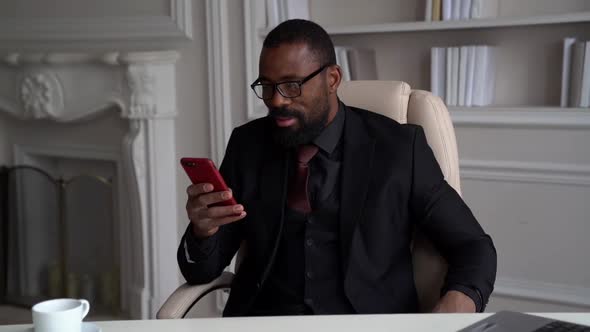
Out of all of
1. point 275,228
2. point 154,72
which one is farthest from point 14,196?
point 275,228

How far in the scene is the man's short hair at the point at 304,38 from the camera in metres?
1.57

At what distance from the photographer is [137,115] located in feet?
9.42

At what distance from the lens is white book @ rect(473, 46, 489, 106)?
8.09ft

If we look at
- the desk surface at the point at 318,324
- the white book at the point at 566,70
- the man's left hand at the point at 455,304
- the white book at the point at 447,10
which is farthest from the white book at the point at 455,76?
the desk surface at the point at 318,324

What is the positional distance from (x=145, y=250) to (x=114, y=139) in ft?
1.65

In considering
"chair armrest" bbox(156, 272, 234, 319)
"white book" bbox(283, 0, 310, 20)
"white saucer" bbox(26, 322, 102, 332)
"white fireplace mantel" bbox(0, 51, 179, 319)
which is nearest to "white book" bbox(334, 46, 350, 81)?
"white book" bbox(283, 0, 310, 20)

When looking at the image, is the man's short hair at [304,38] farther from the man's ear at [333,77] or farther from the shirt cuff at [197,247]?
the shirt cuff at [197,247]

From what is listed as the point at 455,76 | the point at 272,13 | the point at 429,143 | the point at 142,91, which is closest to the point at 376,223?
the point at 429,143

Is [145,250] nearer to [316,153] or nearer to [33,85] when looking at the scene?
[33,85]

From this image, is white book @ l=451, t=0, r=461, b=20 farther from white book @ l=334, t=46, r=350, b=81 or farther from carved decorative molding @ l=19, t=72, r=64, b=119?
carved decorative molding @ l=19, t=72, r=64, b=119

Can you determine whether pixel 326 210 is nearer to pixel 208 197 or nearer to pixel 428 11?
pixel 208 197

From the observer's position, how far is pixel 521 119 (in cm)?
240

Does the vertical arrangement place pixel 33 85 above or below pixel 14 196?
above

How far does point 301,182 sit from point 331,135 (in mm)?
126
